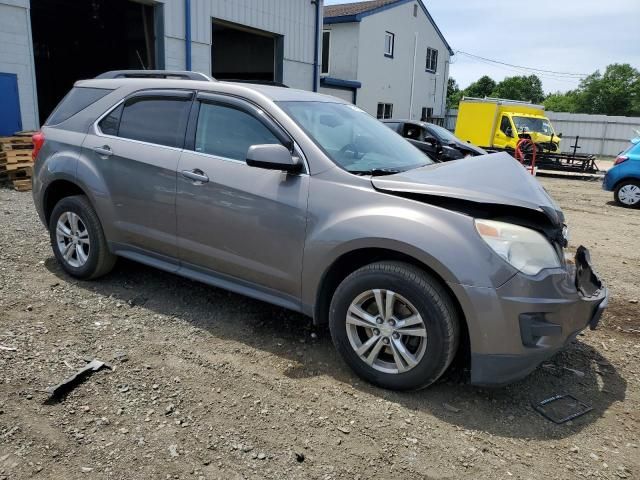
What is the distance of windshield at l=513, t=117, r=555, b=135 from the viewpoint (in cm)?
1942

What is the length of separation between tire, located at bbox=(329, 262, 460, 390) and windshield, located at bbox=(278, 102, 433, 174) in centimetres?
76

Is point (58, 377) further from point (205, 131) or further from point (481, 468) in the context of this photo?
point (481, 468)

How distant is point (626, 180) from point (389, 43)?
1731 cm

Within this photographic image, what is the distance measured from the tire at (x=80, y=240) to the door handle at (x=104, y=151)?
454mm

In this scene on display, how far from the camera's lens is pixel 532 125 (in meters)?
19.7

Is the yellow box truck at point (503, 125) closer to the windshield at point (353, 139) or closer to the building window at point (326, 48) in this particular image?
the building window at point (326, 48)

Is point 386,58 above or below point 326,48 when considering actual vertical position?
below

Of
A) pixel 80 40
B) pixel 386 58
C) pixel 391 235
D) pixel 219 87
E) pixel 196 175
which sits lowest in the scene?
pixel 391 235

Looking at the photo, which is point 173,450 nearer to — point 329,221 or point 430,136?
point 329,221

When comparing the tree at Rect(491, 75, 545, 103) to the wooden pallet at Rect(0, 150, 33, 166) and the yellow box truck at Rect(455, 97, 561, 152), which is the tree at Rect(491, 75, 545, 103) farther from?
the wooden pallet at Rect(0, 150, 33, 166)

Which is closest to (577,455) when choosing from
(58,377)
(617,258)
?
(58,377)

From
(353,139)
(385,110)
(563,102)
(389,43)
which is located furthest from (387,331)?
(563,102)

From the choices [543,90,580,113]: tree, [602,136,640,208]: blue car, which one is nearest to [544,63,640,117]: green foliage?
[543,90,580,113]: tree

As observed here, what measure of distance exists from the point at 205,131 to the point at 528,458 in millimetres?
2959
